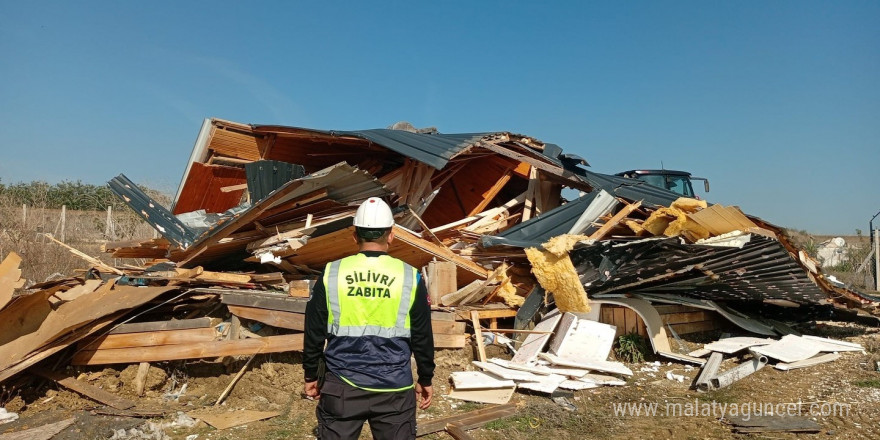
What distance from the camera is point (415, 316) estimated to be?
2.70m

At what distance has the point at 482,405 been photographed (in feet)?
17.6

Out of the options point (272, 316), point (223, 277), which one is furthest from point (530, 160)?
point (223, 277)

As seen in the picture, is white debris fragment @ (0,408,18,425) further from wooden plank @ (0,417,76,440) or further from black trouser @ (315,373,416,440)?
black trouser @ (315,373,416,440)

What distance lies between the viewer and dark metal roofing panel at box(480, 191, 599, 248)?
7668mm

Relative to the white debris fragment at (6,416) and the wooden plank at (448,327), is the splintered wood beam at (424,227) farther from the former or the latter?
the white debris fragment at (6,416)

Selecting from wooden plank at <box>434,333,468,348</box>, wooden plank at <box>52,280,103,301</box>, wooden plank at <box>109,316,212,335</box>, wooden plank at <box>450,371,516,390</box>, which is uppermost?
wooden plank at <box>52,280,103,301</box>

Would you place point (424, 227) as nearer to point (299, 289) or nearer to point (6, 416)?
point (299, 289)

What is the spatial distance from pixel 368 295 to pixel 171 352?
389 cm

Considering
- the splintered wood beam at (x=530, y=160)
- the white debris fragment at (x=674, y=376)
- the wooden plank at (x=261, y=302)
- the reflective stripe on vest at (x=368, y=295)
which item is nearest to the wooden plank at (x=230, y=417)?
the wooden plank at (x=261, y=302)

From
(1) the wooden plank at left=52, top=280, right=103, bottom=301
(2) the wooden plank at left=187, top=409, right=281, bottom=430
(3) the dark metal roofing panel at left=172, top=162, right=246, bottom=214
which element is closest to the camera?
(2) the wooden plank at left=187, top=409, right=281, bottom=430

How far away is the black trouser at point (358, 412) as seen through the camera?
8.62 feet

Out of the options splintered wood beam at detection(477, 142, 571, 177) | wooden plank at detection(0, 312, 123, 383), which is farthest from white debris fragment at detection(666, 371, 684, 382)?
wooden plank at detection(0, 312, 123, 383)

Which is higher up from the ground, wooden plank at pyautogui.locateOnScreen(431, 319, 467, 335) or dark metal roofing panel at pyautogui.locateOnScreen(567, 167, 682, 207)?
dark metal roofing panel at pyautogui.locateOnScreen(567, 167, 682, 207)

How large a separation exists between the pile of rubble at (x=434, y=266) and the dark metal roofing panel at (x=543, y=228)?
0.03 meters
